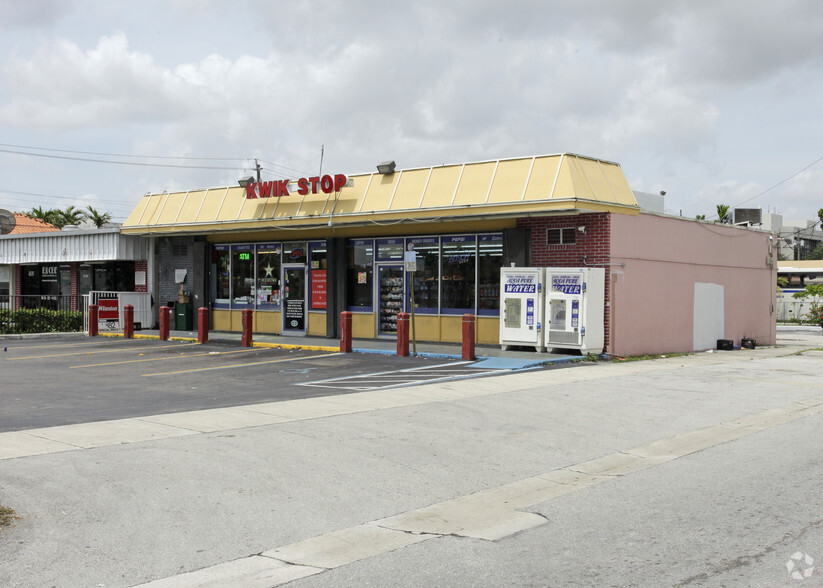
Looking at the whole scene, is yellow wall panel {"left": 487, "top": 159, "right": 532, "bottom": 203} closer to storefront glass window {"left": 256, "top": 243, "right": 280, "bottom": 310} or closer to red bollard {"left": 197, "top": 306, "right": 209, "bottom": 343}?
storefront glass window {"left": 256, "top": 243, "right": 280, "bottom": 310}

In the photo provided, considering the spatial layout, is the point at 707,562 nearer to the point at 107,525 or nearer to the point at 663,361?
the point at 107,525

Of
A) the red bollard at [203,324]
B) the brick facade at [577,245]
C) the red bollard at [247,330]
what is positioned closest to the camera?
the brick facade at [577,245]

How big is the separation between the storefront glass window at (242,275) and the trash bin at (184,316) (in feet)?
5.91

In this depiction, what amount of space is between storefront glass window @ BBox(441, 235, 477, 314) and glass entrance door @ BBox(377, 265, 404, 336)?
5.28 ft

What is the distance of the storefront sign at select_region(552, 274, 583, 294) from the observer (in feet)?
62.6

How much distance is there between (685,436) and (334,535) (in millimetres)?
5741

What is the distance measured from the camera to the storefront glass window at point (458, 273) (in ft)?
72.0

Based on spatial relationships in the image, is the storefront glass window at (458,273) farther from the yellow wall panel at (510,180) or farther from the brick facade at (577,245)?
the yellow wall panel at (510,180)

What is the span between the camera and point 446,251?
22.5 m

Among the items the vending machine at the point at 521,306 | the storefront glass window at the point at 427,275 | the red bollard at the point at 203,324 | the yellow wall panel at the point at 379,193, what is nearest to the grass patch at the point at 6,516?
the vending machine at the point at 521,306

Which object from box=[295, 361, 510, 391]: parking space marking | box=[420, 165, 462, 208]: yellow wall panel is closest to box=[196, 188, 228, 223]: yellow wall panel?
box=[420, 165, 462, 208]: yellow wall panel

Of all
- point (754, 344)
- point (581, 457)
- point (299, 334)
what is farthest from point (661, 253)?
point (581, 457)

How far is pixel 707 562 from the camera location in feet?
17.7

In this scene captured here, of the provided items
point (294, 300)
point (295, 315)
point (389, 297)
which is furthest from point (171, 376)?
point (294, 300)
